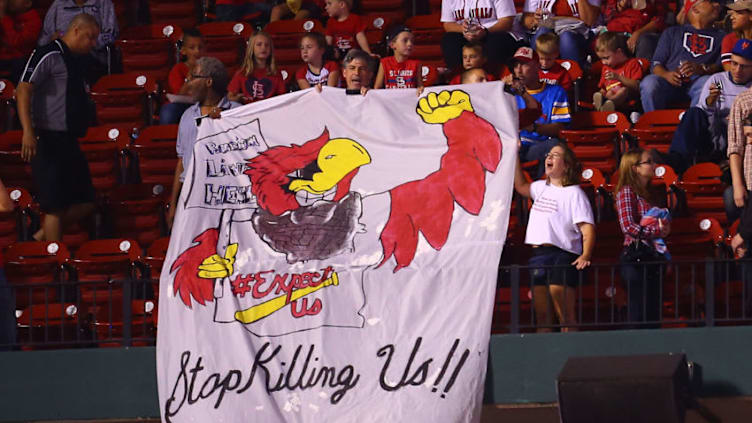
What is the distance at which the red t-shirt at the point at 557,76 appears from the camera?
12.4 meters

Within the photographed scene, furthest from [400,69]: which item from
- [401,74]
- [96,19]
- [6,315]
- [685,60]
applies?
[6,315]

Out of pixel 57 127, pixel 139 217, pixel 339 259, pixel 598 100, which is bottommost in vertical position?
pixel 339 259

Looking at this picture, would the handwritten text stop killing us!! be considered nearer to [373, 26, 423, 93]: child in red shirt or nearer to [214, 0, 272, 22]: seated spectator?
[373, 26, 423, 93]: child in red shirt

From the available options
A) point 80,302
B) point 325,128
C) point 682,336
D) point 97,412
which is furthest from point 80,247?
point 682,336

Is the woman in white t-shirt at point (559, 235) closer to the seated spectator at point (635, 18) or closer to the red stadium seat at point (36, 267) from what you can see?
the red stadium seat at point (36, 267)

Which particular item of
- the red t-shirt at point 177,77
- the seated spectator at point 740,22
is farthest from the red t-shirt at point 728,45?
the red t-shirt at point 177,77

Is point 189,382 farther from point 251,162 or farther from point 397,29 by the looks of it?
point 397,29

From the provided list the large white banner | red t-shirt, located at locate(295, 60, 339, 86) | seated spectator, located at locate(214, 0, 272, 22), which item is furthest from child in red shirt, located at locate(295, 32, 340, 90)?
seated spectator, located at locate(214, 0, 272, 22)

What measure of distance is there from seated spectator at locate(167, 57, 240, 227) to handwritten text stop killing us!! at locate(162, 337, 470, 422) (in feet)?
7.00

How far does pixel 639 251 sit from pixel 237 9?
20.5 ft

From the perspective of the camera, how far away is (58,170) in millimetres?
11625

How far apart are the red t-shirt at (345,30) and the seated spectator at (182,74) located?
1.28m

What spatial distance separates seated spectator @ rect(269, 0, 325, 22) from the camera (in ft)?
48.8

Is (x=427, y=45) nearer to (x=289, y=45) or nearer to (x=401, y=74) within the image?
(x=289, y=45)
